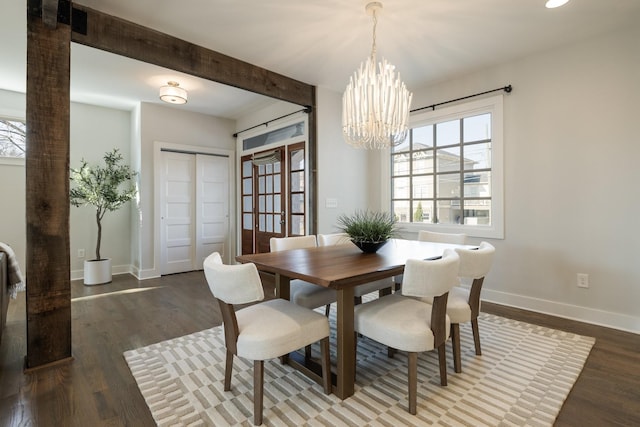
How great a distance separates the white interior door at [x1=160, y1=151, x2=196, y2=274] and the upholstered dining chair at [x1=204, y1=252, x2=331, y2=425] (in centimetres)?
365

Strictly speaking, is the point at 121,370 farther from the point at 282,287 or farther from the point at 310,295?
the point at 310,295

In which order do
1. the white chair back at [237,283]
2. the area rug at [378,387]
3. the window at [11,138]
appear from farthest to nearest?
the window at [11,138]
the area rug at [378,387]
the white chair back at [237,283]

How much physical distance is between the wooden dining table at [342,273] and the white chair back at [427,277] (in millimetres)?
211

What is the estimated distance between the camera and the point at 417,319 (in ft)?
5.66

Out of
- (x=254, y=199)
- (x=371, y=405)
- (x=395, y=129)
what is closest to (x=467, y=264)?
(x=371, y=405)

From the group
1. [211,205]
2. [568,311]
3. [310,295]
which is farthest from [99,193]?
[568,311]

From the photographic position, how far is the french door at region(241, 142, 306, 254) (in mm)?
4512

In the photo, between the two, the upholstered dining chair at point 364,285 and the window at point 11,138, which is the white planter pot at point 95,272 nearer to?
the window at point 11,138

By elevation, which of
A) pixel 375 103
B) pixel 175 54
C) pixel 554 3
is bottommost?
pixel 375 103

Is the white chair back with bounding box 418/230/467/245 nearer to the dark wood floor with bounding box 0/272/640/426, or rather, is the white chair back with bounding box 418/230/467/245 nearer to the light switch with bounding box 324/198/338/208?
the dark wood floor with bounding box 0/272/640/426

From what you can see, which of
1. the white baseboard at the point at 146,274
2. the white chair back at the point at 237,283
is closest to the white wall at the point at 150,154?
the white baseboard at the point at 146,274

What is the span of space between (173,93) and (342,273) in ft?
11.4

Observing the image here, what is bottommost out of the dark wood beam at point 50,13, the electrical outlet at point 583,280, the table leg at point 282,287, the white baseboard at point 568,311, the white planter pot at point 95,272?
the white baseboard at point 568,311

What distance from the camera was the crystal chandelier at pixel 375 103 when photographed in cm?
229
